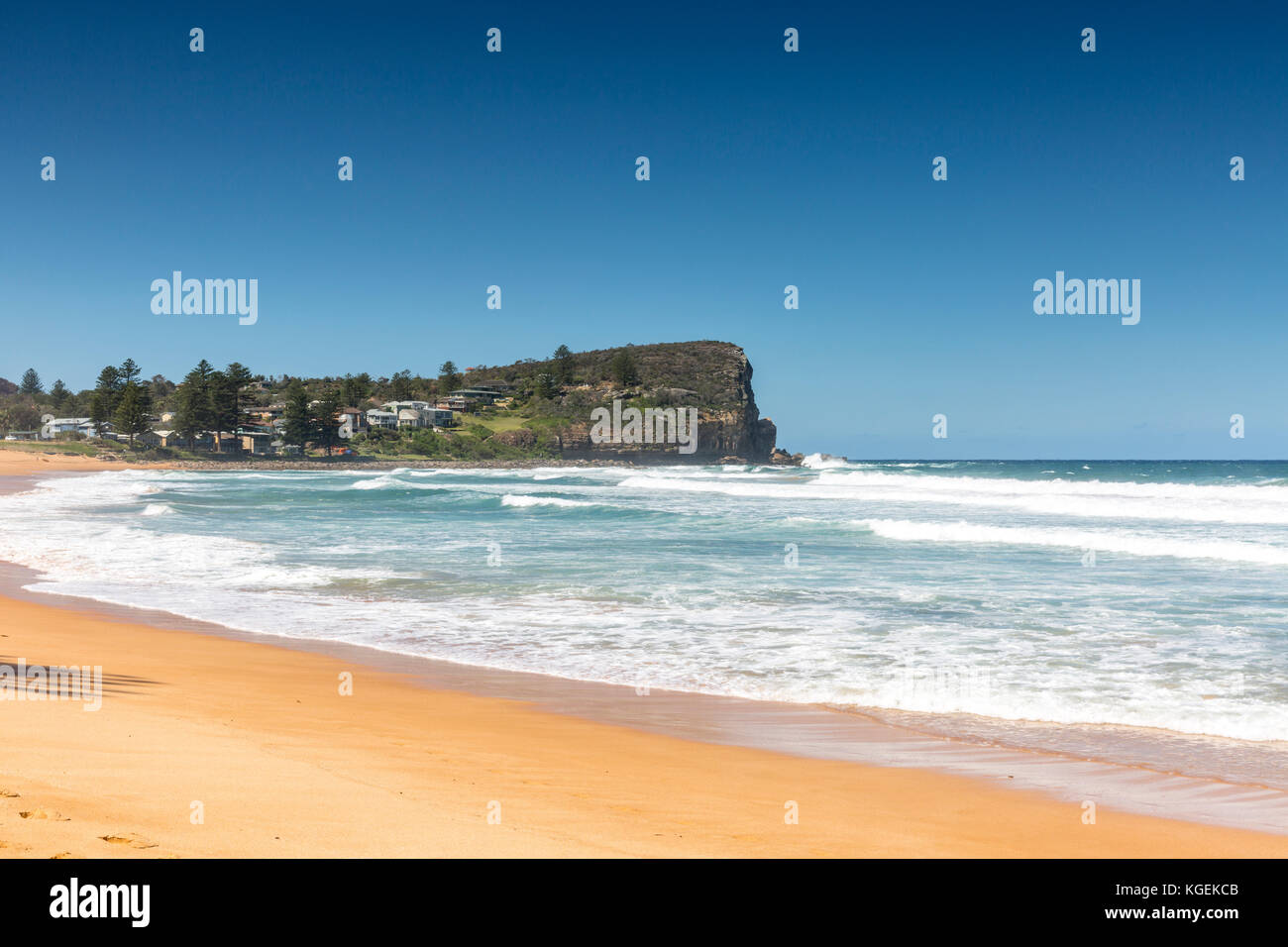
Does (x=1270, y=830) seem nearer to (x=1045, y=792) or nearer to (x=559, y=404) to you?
(x=1045, y=792)

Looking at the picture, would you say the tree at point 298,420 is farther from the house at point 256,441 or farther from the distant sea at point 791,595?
the distant sea at point 791,595

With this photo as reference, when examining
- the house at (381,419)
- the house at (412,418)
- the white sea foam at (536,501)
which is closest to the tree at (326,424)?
the house at (381,419)

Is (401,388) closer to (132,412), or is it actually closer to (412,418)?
(412,418)

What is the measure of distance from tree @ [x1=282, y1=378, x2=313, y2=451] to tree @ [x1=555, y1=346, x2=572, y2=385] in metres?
54.9

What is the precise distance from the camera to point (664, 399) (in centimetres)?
13988

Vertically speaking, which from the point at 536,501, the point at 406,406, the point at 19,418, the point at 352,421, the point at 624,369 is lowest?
the point at 536,501

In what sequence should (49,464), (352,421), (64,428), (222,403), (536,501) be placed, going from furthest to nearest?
(352,421) → (64,428) → (222,403) → (49,464) → (536,501)

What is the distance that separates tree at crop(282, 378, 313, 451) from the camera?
337ft

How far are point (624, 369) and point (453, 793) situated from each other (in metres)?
138

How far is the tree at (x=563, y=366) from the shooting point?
152 m

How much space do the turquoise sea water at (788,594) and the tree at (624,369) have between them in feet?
370

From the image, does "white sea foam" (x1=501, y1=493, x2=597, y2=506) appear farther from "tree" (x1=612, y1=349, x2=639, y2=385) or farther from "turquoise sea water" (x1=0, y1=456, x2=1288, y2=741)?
"tree" (x1=612, y1=349, x2=639, y2=385)

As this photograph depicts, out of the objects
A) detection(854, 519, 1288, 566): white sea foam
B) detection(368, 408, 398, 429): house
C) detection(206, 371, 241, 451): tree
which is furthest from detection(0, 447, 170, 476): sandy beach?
detection(854, 519, 1288, 566): white sea foam

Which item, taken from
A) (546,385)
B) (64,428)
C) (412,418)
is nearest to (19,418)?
(64,428)
